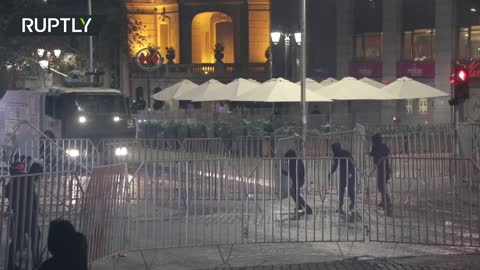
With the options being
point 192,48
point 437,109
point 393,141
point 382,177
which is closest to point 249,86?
point 393,141

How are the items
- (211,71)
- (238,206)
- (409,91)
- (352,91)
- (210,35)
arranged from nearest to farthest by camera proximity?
(238,206) → (352,91) → (409,91) → (211,71) → (210,35)

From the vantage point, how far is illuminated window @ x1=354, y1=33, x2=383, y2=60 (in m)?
45.8

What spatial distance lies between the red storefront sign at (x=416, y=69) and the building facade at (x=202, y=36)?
660 inches

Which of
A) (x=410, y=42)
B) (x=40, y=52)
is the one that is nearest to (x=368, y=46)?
(x=410, y=42)

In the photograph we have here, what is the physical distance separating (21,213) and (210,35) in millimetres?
59582

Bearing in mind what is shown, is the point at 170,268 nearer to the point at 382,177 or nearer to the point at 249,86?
the point at 382,177

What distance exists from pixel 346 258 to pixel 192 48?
54.6m

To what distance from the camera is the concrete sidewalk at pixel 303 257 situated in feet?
34.8

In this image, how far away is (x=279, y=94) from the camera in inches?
1017

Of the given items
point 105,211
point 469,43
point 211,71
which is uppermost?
point 469,43

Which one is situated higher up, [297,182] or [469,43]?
[469,43]

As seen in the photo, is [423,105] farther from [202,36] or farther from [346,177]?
[346,177]

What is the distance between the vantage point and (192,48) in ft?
212

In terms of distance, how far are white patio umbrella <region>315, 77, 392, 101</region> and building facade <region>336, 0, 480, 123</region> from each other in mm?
10044
